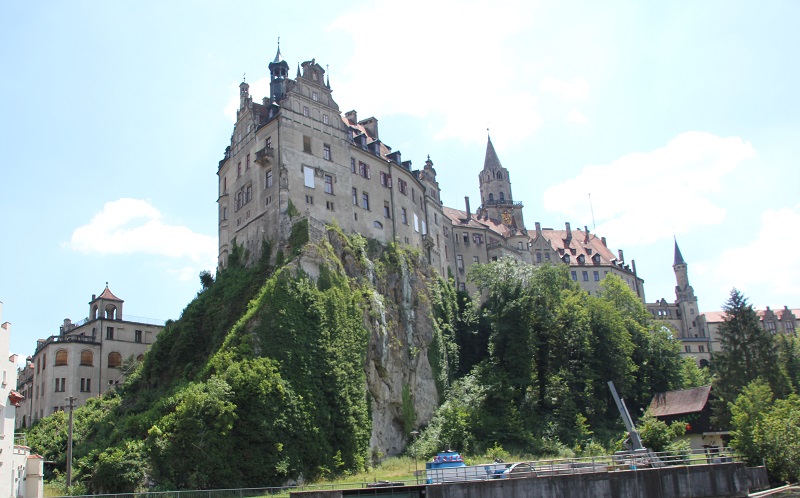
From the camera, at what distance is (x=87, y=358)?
7144 centimetres

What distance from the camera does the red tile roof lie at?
6372cm

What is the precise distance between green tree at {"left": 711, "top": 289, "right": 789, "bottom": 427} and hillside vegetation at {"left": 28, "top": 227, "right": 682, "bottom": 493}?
8707mm

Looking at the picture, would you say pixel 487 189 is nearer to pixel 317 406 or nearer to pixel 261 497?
pixel 317 406

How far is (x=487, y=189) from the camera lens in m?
124

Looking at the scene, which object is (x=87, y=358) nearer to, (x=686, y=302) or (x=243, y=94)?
(x=243, y=94)

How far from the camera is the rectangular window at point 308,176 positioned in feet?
206

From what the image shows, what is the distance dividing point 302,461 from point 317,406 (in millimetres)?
4084

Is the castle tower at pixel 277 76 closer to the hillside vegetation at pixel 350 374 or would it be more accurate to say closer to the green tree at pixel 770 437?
the hillside vegetation at pixel 350 374

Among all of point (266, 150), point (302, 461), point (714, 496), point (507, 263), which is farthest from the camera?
point (507, 263)

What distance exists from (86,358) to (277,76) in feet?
108

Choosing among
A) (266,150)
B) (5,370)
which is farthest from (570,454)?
(5,370)

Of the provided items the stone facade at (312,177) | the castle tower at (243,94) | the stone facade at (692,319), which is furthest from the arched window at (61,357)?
the stone facade at (692,319)

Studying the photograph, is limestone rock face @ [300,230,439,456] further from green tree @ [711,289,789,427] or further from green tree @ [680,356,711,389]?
green tree @ [680,356,711,389]

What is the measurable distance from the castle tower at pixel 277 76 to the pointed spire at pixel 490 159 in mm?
59698
